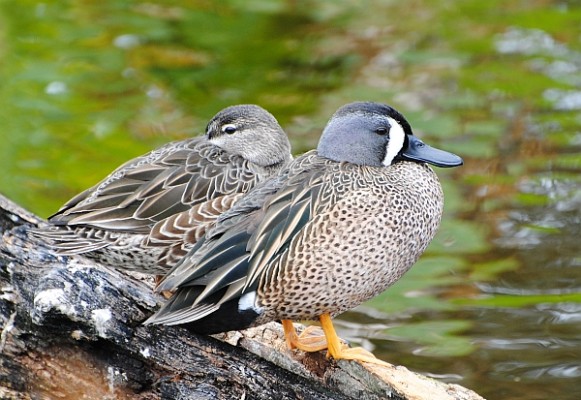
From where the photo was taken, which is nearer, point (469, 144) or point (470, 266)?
point (470, 266)

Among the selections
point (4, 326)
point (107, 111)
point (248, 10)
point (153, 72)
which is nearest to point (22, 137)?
point (107, 111)

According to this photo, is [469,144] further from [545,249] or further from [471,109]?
[545,249]

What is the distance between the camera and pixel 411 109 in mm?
10609

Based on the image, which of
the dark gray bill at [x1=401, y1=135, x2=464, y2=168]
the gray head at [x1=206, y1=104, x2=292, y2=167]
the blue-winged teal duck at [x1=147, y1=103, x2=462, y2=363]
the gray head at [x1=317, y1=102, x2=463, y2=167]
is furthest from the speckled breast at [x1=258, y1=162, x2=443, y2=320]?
the gray head at [x1=206, y1=104, x2=292, y2=167]

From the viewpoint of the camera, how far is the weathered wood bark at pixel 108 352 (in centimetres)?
467

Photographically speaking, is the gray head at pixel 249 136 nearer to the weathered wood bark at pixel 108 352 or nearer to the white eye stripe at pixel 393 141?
the white eye stripe at pixel 393 141

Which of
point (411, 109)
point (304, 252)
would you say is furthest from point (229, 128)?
point (411, 109)

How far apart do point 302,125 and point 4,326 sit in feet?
19.1

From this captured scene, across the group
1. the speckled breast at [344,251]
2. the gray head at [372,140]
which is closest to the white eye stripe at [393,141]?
the gray head at [372,140]

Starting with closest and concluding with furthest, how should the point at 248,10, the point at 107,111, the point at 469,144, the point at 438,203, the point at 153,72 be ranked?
the point at 438,203
the point at 469,144
the point at 107,111
the point at 153,72
the point at 248,10

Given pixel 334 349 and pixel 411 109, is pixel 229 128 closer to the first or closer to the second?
pixel 334 349

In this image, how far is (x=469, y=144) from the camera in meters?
9.95

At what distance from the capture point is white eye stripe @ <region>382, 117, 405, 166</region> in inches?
210

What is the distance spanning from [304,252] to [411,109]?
5.94m
